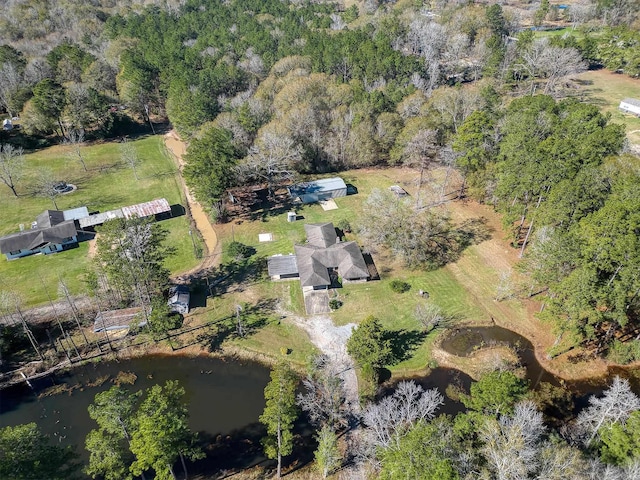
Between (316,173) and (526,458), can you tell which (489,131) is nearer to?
(316,173)

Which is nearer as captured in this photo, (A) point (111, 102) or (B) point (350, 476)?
(B) point (350, 476)

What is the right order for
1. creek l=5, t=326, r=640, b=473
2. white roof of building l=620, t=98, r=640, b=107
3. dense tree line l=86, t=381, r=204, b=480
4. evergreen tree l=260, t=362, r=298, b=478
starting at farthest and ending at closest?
1. white roof of building l=620, t=98, r=640, b=107
2. creek l=5, t=326, r=640, b=473
3. evergreen tree l=260, t=362, r=298, b=478
4. dense tree line l=86, t=381, r=204, b=480

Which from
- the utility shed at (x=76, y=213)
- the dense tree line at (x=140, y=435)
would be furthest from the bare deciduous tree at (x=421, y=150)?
the utility shed at (x=76, y=213)

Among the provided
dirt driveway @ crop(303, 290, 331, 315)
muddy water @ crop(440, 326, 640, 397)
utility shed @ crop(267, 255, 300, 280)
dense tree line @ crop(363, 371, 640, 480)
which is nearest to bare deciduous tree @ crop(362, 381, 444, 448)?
dense tree line @ crop(363, 371, 640, 480)

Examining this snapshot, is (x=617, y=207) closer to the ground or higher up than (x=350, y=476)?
higher up

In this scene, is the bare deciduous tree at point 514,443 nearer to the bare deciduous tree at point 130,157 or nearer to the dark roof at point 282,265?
the dark roof at point 282,265

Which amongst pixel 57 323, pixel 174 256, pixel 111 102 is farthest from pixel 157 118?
pixel 57 323

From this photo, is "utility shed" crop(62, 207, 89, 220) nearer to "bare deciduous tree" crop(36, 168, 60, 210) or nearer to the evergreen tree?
"bare deciduous tree" crop(36, 168, 60, 210)
